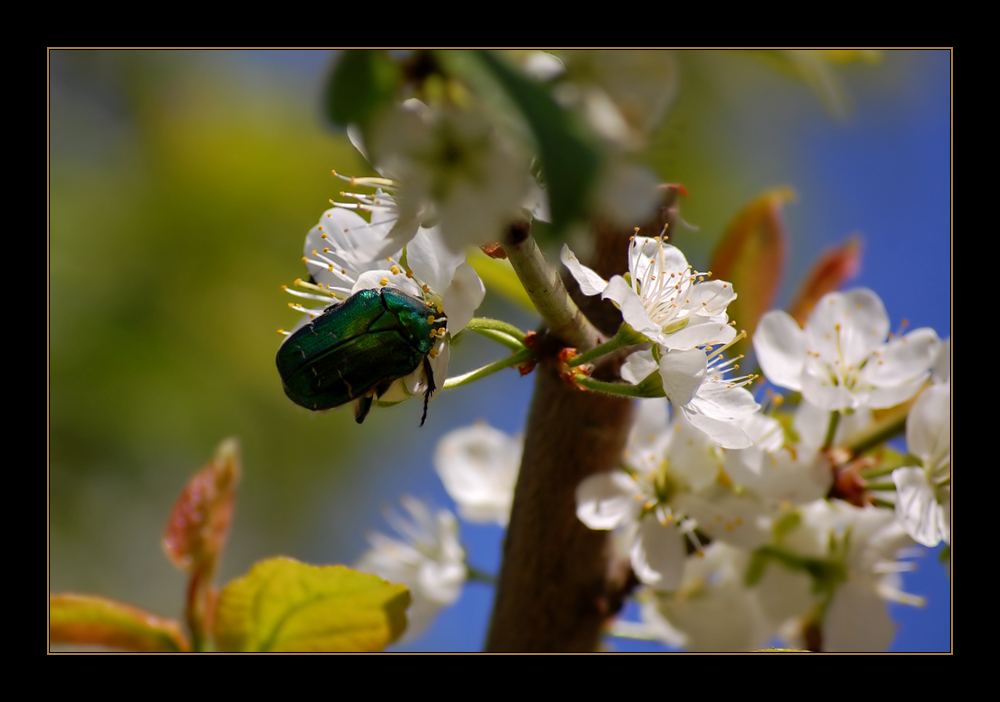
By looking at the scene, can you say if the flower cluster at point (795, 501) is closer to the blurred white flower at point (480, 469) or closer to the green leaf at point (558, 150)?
the blurred white flower at point (480, 469)

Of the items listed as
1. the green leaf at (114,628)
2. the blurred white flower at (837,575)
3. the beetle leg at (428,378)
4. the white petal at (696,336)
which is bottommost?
the green leaf at (114,628)

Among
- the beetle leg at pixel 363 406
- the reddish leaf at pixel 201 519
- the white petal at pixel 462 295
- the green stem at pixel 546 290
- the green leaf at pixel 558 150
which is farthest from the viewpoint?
the reddish leaf at pixel 201 519

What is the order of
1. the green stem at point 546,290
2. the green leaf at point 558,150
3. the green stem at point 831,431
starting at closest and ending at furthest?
the green leaf at point 558,150 < the green stem at point 546,290 < the green stem at point 831,431

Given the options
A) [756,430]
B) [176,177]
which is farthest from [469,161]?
[176,177]

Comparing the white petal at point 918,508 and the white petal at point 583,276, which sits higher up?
the white petal at point 583,276

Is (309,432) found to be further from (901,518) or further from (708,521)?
(901,518)

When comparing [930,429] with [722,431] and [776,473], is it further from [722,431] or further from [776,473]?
[722,431]

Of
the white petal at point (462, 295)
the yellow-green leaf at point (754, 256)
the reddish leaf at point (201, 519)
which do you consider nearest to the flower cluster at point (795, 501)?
the yellow-green leaf at point (754, 256)
